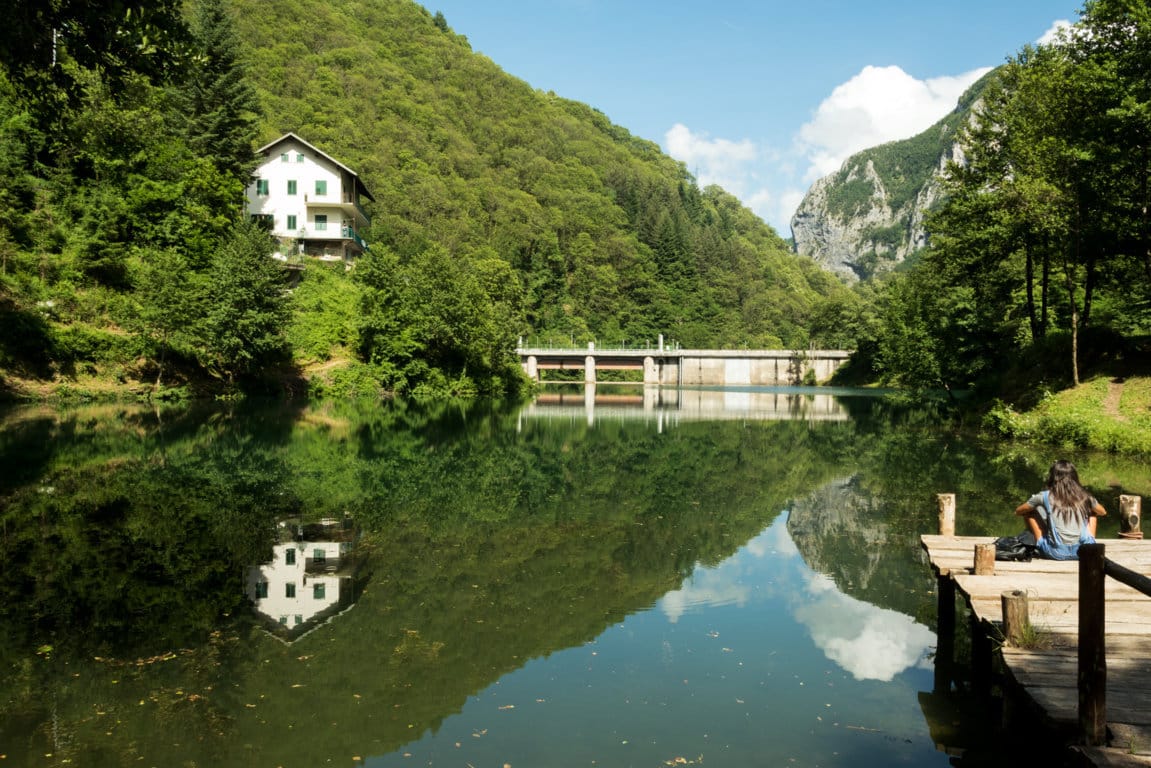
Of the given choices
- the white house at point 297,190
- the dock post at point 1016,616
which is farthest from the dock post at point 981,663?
the white house at point 297,190

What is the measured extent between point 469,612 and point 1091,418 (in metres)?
26.7

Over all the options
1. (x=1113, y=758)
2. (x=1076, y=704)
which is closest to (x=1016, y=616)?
(x=1076, y=704)

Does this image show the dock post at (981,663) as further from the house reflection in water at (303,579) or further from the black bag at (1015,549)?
the house reflection in water at (303,579)

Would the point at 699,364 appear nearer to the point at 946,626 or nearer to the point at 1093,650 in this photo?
the point at 946,626

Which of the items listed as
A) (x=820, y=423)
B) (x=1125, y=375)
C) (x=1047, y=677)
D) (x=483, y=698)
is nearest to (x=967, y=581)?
(x=1047, y=677)

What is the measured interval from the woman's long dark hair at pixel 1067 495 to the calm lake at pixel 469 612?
7.33 ft

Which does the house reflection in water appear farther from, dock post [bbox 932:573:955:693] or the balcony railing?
the balcony railing

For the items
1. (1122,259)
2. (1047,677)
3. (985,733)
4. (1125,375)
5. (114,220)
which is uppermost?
(114,220)

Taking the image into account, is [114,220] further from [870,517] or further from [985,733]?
[985,733]

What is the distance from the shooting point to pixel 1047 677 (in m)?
6.36

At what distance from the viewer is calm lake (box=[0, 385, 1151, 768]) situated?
7.07 meters

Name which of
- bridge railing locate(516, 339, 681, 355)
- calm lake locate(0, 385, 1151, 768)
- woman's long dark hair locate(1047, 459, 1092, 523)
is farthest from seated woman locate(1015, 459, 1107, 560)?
bridge railing locate(516, 339, 681, 355)

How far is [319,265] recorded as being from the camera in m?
64.5

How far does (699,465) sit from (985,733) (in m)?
18.2
